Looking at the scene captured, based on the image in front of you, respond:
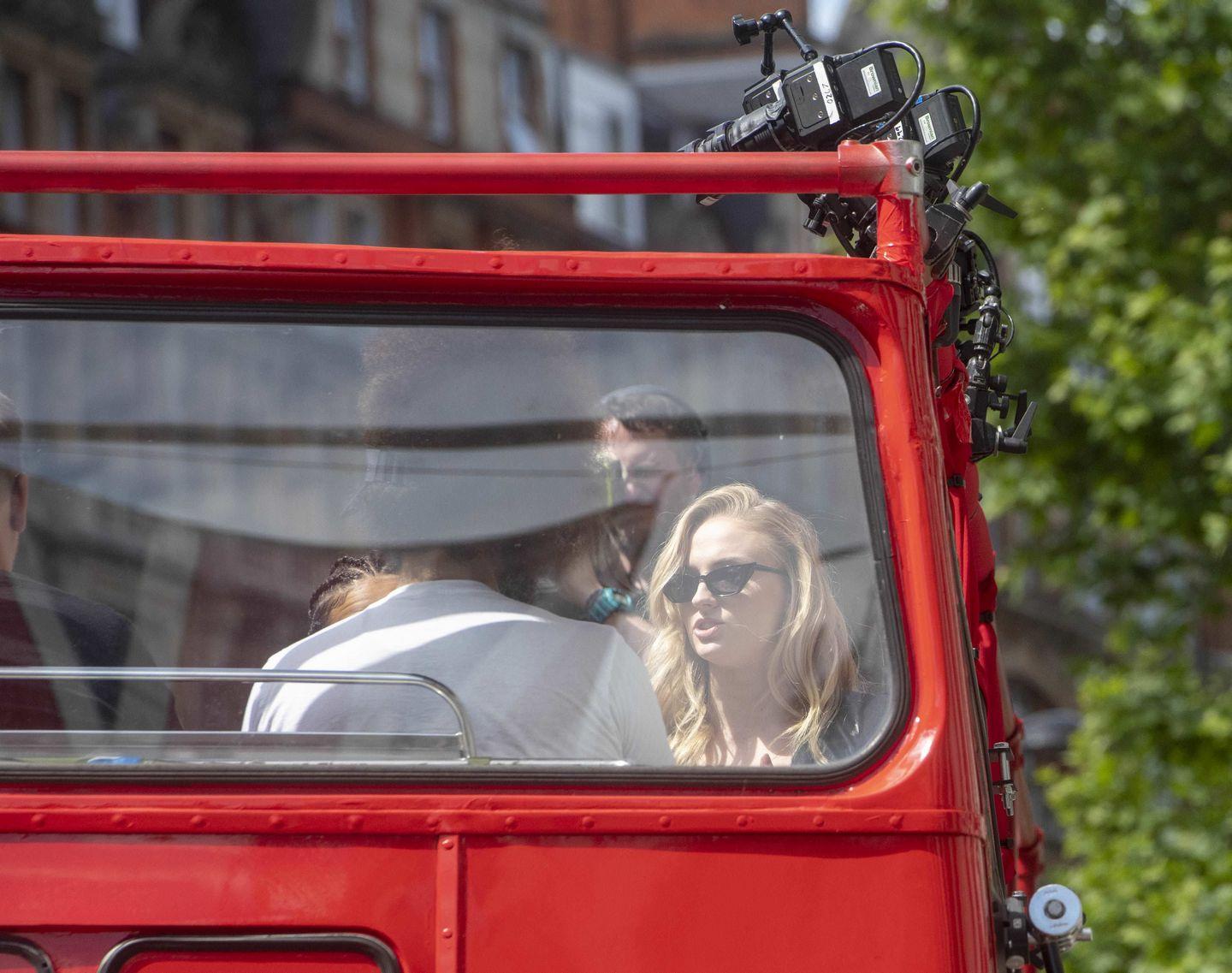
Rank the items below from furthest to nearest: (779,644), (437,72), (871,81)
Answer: (437,72), (871,81), (779,644)

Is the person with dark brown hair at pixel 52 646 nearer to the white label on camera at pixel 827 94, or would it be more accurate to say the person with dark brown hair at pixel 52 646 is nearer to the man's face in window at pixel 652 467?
the man's face in window at pixel 652 467

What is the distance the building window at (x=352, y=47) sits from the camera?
1871cm

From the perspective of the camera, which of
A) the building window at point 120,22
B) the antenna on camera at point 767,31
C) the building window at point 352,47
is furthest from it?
the building window at point 352,47

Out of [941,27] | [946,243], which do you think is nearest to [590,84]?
[941,27]

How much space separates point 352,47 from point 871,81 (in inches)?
691

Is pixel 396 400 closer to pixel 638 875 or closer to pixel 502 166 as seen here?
pixel 502 166

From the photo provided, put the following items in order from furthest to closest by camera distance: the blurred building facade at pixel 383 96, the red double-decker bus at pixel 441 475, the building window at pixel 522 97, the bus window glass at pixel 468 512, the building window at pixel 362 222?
the building window at pixel 522 97 < the building window at pixel 362 222 < the blurred building facade at pixel 383 96 < the bus window glass at pixel 468 512 < the red double-decker bus at pixel 441 475

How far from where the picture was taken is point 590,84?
23.1m

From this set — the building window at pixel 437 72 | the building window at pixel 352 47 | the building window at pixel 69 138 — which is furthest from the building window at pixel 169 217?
the building window at pixel 437 72

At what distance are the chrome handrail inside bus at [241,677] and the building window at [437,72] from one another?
61.8 feet

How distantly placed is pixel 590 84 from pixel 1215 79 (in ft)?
56.2

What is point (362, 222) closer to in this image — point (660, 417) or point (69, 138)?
point (69, 138)

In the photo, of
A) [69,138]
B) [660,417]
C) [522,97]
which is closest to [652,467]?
[660,417]

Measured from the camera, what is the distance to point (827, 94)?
2596 millimetres
